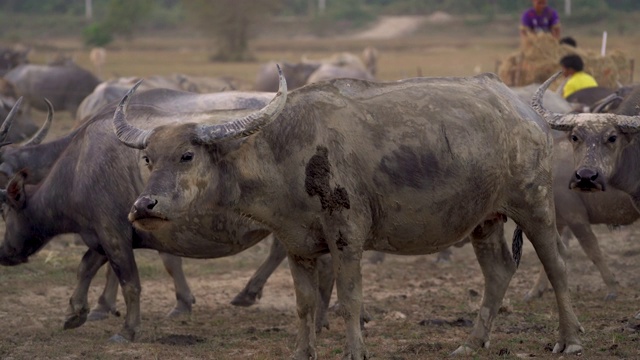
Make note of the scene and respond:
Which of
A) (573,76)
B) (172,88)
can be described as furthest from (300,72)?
(172,88)

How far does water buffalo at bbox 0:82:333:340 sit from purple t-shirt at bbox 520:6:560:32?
8750 millimetres

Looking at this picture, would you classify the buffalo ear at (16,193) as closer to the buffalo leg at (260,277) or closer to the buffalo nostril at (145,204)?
the buffalo leg at (260,277)

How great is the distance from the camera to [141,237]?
24.2ft

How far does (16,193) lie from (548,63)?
897 centimetres

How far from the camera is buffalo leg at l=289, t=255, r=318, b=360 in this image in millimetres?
6340

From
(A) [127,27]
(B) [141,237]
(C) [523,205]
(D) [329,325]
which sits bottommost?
(A) [127,27]

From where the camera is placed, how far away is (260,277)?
27.7 feet

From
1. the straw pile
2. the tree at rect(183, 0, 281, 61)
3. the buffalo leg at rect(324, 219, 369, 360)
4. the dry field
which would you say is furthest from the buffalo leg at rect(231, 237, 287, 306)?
the tree at rect(183, 0, 281, 61)

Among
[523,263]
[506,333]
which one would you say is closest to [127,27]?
[523,263]

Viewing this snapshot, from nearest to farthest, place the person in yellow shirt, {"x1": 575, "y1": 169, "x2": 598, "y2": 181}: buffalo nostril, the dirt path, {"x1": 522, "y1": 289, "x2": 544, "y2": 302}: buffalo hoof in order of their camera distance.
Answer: {"x1": 575, "y1": 169, "x2": 598, "y2": 181}: buffalo nostril → {"x1": 522, "y1": 289, "x2": 544, "y2": 302}: buffalo hoof → the person in yellow shirt → the dirt path

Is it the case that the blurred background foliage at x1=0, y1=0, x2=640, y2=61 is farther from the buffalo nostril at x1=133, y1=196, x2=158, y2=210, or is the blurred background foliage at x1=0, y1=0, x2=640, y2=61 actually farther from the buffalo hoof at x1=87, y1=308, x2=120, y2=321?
the buffalo nostril at x1=133, y1=196, x2=158, y2=210

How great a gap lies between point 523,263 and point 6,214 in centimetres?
520

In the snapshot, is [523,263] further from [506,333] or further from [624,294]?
[506,333]

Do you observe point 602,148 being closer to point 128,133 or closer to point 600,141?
point 600,141
